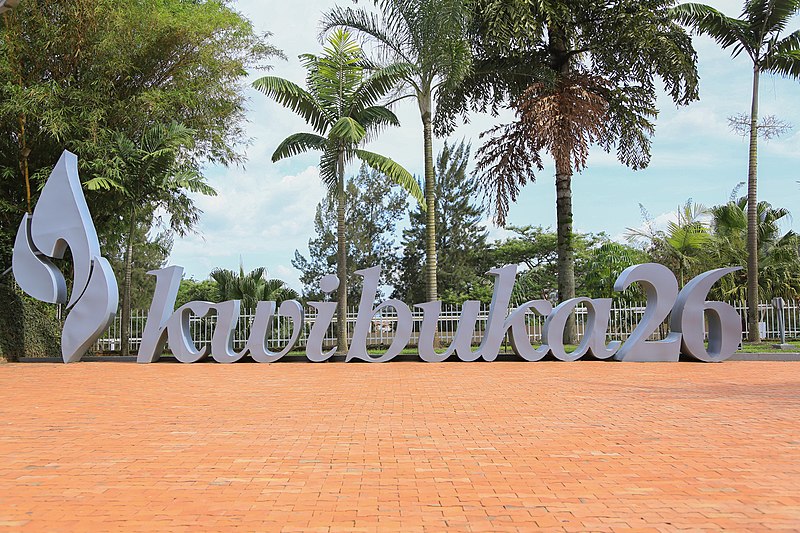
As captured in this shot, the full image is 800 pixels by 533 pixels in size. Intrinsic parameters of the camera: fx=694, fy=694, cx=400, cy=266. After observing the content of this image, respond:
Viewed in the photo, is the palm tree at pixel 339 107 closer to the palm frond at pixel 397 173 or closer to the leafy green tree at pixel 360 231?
the palm frond at pixel 397 173

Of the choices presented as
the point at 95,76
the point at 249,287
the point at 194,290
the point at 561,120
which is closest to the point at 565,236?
the point at 561,120

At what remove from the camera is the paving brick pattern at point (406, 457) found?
413cm

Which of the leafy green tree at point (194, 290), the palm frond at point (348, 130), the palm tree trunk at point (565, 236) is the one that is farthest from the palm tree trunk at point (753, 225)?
the leafy green tree at point (194, 290)

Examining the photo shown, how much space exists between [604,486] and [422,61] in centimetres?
1523

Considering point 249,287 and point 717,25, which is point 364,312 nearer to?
point 249,287

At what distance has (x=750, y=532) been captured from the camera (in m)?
3.74

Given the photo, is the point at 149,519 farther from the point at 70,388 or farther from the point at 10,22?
the point at 10,22

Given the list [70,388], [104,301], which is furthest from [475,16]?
[70,388]

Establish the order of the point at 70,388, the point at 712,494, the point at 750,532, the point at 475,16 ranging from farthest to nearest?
the point at 475,16, the point at 70,388, the point at 712,494, the point at 750,532

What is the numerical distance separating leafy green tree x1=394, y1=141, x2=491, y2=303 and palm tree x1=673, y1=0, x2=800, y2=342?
50.8 feet

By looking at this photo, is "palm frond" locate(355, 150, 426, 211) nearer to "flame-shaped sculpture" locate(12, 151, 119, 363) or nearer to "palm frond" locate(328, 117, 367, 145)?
"palm frond" locate(328, 117, 367, 145)

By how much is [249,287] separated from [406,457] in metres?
16.6

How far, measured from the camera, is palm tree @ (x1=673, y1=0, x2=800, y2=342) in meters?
19.6

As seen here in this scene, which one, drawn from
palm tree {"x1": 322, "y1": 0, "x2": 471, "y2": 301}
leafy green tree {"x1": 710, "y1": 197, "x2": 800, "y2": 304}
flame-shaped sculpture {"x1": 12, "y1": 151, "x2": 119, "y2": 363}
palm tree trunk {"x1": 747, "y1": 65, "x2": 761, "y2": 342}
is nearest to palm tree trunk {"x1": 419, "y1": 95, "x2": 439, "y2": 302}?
palm tree {"x1": 322, "y1": 0, "x2": 471, "y2": 301}
